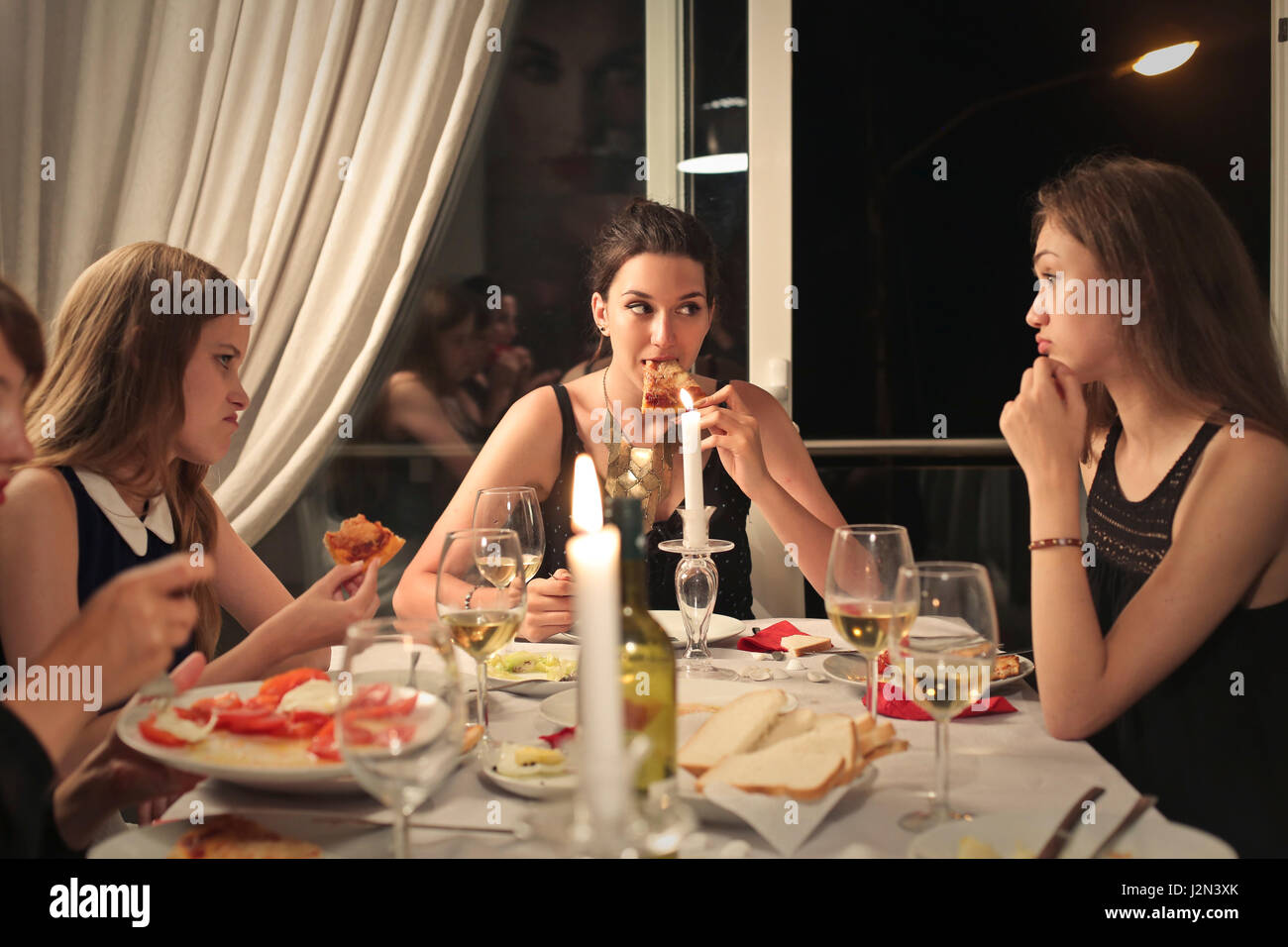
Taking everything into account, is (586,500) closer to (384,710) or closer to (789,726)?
(384,710)

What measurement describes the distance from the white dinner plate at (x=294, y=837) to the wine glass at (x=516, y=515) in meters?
0.51

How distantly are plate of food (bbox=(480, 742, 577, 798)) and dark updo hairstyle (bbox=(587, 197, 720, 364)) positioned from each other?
1.57 m

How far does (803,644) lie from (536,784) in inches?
28.5

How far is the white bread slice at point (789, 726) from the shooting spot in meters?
1.09

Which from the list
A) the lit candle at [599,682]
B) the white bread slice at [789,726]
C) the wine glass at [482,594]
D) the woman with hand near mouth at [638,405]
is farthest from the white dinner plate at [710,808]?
the woman with hand near mouth at [638,405]

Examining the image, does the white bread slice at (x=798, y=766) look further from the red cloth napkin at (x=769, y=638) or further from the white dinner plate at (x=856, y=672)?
the red cloth napkin at (x=769, y=638)

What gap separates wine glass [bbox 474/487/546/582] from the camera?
1.42 meters

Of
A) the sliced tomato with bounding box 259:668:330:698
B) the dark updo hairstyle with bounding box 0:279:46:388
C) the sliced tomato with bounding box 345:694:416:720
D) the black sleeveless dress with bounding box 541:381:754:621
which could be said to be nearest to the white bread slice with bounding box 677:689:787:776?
the sliced tomato with bounding box 345:694:416:720

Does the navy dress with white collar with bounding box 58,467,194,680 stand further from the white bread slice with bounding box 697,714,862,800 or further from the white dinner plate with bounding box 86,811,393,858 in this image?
the white bread slice with bounding box 697,714,862,800

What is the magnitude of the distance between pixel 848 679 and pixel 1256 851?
2.09 ft

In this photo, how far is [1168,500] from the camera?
153 centimetres

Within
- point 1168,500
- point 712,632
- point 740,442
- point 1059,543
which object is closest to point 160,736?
point 712,632
